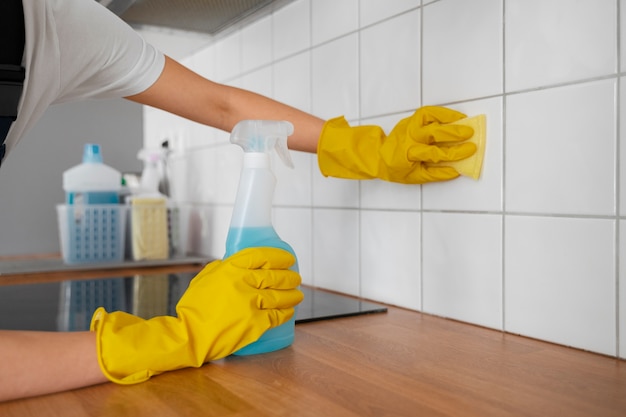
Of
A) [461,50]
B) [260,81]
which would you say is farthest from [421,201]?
[260,81]

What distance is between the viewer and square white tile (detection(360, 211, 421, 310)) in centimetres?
102

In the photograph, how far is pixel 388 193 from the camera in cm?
108

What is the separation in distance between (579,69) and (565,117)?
0.06m

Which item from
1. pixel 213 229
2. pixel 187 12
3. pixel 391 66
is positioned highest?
pixel 187 12

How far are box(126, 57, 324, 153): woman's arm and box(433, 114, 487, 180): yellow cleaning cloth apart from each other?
0.26 meters

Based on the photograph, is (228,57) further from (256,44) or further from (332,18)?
(332,18)

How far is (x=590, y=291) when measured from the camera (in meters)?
0.76

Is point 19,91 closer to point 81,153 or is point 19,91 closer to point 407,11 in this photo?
point 407,11

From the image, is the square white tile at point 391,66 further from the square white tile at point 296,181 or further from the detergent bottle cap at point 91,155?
the detergent bottle cap at point 91,155

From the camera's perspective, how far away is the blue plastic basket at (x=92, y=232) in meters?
1.58

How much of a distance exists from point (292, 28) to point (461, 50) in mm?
551

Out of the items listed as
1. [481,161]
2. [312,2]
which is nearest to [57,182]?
[312,2]

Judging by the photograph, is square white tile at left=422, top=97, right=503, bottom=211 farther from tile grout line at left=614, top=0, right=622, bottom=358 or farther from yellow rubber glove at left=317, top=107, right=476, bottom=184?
tile grout line at left=614, top=0, right=622, bottom=358

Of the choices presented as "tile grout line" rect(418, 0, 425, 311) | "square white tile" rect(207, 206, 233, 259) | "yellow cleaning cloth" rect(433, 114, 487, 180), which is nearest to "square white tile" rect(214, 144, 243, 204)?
"square white tile" rect(207, 206, 233, 259)
